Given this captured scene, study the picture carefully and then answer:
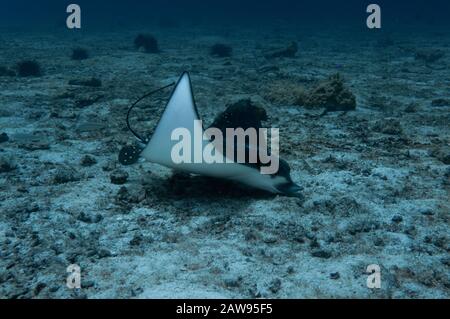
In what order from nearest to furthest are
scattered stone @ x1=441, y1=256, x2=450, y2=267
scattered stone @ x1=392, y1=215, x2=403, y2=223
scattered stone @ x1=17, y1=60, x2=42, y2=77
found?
scattered stone @ x1=441, y1=256, x2=450, y2=267
scattered stone @ x1=392, y1=215, x2=403, y2=223
scattered stone @ x1=17, y1=60, x2=42, y2=77

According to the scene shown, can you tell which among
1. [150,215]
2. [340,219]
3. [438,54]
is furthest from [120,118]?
[438,54]

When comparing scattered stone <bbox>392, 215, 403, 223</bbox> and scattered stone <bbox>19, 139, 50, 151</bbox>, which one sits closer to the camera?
scattered stone <bbox>392, 215, 403, 223</bbox>

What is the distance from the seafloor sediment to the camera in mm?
3111

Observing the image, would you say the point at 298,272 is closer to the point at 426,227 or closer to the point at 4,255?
the point at 426,227

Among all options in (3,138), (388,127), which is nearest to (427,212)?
(388,127)

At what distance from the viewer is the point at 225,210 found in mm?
4082

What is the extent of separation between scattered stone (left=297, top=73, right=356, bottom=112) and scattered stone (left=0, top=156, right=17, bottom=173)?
5603 mm

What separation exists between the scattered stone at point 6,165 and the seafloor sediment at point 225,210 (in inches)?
0.9

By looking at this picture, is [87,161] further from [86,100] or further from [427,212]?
[427,212]

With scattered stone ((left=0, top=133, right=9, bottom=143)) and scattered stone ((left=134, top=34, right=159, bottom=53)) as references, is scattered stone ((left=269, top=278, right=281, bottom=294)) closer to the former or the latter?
scattered stone ((left=0, top=133, right=9, bottom=143))

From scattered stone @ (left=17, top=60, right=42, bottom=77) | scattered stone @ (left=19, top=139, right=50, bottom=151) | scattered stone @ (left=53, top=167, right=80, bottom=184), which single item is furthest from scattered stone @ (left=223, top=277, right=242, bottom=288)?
scattered stone @ (left=17, top=60, right=42, bottom=77)

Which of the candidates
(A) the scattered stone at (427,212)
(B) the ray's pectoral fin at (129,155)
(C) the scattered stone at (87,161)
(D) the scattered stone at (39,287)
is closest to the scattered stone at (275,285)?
(D) the scattered stone at (39,287)

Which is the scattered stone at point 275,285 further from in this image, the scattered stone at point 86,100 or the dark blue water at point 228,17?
the dark blue water at point 228,17

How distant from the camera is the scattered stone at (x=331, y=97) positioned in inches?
311
